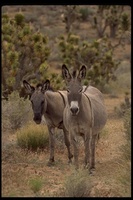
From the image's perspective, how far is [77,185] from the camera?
631cm

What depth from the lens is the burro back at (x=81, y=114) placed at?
7395 mm

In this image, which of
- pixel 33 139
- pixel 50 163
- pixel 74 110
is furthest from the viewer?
pixel 33 139

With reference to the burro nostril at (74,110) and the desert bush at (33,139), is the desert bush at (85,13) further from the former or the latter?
the burro nostril at (74,110)

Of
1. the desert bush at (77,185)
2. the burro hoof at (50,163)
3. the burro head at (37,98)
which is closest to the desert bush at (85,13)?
the burro hoof at (50,163)

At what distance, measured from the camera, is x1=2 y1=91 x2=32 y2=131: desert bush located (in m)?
11.4

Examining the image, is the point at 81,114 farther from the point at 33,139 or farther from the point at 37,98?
the point at 33,139

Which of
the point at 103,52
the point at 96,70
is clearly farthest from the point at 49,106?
the point at 103,52

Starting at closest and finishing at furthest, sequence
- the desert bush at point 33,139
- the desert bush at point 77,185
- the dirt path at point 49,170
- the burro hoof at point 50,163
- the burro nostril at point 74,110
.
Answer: the desert bush at point 77,185 < the dirt path at point 49,170 < the burro nostril at point 74,110 < the burro hoof at point 50,163 < the desert bush at point 33,139

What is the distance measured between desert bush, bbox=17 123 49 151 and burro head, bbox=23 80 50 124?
1.46 m

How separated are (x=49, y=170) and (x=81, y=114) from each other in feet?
4.72

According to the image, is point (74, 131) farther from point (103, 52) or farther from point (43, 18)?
point (43, 18)

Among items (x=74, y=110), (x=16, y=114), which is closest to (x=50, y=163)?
(x=74, y=110)

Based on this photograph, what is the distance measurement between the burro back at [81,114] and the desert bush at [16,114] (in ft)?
11.0

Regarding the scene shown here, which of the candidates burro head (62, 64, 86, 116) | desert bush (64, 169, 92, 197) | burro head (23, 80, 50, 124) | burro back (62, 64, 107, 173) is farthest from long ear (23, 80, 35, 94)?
desert bush (64, 169, 92, 197)
